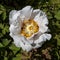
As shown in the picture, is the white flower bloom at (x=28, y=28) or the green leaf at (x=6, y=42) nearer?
the white flower bloom at (x=28, y=28)

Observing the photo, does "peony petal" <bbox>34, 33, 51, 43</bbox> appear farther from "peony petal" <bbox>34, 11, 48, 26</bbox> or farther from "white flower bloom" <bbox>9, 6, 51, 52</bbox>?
"peony petal" <bbox>34, 11, 48, 26</bbox>

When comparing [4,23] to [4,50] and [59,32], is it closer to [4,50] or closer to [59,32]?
[4,50]

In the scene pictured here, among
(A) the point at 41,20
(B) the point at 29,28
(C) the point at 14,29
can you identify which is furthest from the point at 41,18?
(C) the point at 14,29

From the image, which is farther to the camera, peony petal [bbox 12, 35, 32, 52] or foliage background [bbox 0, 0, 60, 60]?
foliage background [bbox 0, 0, 60, 60]

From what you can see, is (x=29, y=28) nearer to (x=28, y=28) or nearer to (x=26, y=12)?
(x=28, y=28)

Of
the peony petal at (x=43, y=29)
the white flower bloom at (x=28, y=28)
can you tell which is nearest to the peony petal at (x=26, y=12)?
the white flower bloom at (x=28, y=28)

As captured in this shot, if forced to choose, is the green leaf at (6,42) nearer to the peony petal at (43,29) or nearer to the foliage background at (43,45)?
the foliage background at (43,45)

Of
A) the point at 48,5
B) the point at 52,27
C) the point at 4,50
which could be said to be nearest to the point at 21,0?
the point at 48,5

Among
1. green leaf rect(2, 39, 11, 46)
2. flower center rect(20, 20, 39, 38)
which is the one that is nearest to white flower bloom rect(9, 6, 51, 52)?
flower center rect(20, 20, 39, 38)
